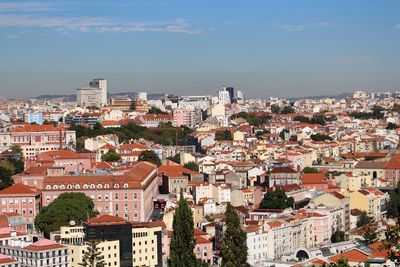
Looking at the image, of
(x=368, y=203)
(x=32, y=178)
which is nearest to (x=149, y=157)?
(x=32, y=178)

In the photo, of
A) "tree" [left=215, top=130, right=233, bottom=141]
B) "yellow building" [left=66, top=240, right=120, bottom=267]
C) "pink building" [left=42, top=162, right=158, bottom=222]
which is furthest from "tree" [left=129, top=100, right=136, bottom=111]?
"yellow building" [left=66, top=240, right=120, bottom=267]

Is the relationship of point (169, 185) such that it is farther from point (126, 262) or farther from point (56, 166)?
point (126, 262)

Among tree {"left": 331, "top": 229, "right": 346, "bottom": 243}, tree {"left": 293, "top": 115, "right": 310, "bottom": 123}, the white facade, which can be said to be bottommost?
tree {"left": 331, "top": 229, "right": 346, "bottom": 243}

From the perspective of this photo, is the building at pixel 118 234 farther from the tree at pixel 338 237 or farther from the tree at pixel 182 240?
the tree at pixel 338 237

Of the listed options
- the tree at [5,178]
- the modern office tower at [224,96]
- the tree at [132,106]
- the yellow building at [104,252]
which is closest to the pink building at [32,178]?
the tree at [5,178]

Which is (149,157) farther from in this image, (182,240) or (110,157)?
(182,240)

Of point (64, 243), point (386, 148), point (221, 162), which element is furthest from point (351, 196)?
point (386, 148)

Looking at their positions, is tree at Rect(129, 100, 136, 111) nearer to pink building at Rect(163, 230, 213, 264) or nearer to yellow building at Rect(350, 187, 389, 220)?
yellow building at Rect(350, 187, 389, 220)
